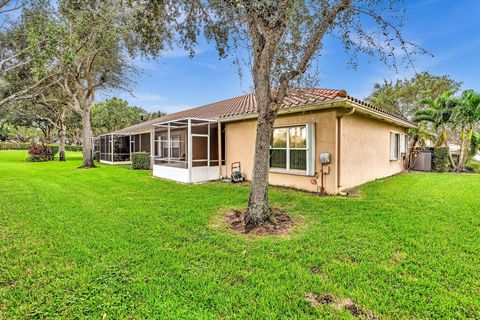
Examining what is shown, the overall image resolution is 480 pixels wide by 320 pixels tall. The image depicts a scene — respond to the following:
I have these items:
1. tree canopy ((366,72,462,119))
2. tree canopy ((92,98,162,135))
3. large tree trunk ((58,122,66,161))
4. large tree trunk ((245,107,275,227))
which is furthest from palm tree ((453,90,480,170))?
tree canopy ((92,98,162,135))

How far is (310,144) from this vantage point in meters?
8.22

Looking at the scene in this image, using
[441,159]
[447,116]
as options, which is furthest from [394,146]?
[441,159]

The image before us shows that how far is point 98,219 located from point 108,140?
2013 cm

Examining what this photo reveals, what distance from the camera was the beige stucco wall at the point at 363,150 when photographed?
851 cm

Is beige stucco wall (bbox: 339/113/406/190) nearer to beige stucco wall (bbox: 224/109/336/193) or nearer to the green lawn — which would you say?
beige stucco wall (bbox: 224/109/336/193)

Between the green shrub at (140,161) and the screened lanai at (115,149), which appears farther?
the screened lanai at (115,149)

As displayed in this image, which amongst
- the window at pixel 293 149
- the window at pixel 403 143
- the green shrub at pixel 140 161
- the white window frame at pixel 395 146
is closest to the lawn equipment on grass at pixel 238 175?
the window at pixel 293 149

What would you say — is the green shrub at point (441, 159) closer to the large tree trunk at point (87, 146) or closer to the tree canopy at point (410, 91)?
the tree canopy at point (410, 91)

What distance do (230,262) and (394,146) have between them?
12.5 meters

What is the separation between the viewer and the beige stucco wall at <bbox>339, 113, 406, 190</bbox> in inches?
335

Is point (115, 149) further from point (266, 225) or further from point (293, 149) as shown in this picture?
point (266, 225)

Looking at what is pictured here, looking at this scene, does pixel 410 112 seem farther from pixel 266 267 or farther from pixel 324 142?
pixel 266 267

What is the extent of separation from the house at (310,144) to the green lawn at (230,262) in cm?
205

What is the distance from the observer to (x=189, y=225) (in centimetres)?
519
